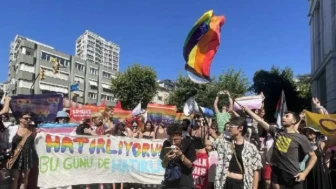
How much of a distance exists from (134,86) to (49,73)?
35.8 m

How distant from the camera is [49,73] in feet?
253

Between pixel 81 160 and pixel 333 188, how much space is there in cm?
512

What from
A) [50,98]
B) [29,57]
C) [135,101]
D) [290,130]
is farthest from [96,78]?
[290,130]

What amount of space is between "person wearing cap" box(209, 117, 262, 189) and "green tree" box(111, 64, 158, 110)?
1686 inches

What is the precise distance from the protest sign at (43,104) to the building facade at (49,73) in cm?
5028

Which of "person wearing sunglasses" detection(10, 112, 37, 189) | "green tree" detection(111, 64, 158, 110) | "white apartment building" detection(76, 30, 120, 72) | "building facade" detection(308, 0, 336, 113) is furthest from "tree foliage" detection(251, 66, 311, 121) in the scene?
"white apartment building" detection(76, 30, 120, 72)

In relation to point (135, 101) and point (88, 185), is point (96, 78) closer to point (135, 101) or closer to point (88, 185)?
point (135, 101)

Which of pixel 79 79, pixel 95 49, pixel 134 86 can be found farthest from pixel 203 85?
pixel 95 49

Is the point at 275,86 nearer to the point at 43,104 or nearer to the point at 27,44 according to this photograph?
the point at 43,104

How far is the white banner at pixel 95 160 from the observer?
294 inches

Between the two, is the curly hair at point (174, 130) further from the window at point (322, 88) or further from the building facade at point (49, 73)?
the building facade at point (49, 73)

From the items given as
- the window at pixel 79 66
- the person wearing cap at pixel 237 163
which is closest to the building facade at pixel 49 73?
the window at pixel 79 66

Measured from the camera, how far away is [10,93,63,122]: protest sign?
32.8 feet

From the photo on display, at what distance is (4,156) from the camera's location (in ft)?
20.7
